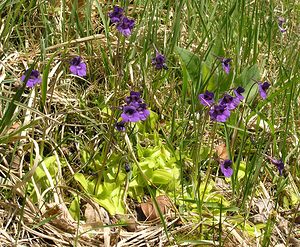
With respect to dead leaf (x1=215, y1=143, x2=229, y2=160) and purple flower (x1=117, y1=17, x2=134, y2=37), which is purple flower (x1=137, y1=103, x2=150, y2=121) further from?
dead leaf (x1=215, y1=143, x2=229, y2=160)

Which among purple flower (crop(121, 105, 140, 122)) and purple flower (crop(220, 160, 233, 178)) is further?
purple flower (crop(220, 160, 233, 178))

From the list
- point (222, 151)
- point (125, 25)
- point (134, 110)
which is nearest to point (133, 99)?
point (134, 110)

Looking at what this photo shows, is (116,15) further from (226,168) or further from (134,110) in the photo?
(226,168)

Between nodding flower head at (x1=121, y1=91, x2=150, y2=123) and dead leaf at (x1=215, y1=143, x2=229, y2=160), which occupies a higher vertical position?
nodding flower head at (x1=121, y1=91, x2=150, y2=123)

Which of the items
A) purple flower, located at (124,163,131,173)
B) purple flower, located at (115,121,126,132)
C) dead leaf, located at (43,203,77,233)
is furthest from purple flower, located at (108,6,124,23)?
dead leaf, located at (43,203,77,233)

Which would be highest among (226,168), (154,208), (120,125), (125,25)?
(125,25)

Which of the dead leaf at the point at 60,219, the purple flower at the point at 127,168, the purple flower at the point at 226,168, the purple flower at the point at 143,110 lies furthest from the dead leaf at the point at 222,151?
the dead leaf at the point at 60,219

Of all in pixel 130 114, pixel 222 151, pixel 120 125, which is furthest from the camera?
pixel 222 151

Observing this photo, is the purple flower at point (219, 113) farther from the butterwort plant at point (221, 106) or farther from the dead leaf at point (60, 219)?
the dead leaf at point (60, 219)

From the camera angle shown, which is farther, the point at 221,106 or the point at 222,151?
the point at 222,151
